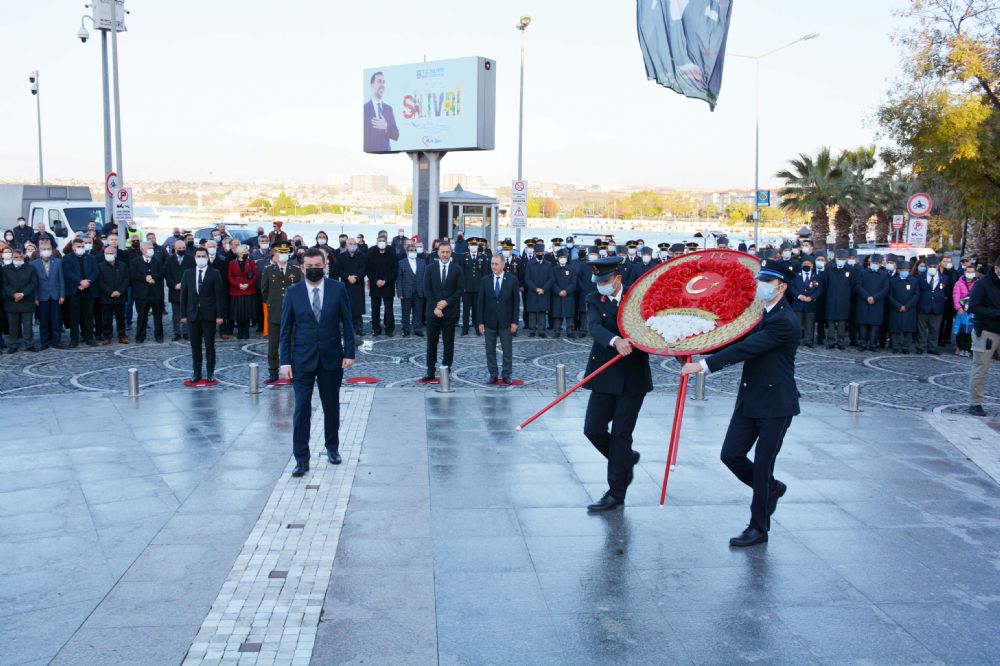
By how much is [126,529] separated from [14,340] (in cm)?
1066

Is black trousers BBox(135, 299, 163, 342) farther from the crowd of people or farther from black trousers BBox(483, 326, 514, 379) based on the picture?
black trousers BBox(483, 326, 514, 379)

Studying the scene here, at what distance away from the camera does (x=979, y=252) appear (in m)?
26.8

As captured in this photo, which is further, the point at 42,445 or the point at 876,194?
the point at 876,194

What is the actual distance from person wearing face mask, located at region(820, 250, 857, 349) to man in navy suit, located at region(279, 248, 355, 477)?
1211 cm

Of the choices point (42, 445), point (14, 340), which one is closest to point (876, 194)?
point (14, 340)

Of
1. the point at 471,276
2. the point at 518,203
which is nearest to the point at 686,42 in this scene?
the point at 471,276

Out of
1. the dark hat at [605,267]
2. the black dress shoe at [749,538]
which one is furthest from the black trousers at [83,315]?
the black dress shoe at [749,538]

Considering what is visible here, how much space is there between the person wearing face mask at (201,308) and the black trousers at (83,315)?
4.56m

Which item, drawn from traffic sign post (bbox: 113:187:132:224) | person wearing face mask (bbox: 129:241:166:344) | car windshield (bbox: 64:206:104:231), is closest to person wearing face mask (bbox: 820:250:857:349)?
person wearing face mask (bbox: 129:241:166:344)

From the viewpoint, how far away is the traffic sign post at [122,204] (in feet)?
79.6

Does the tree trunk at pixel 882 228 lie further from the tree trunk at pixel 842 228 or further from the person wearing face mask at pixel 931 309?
the person wearing face mask at pixel 931 309

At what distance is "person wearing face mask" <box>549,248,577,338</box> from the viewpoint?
18594mm

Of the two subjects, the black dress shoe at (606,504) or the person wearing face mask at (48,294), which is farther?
the person wearing face mask at (48,294)

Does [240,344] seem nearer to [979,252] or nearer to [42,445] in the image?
[42,445]
